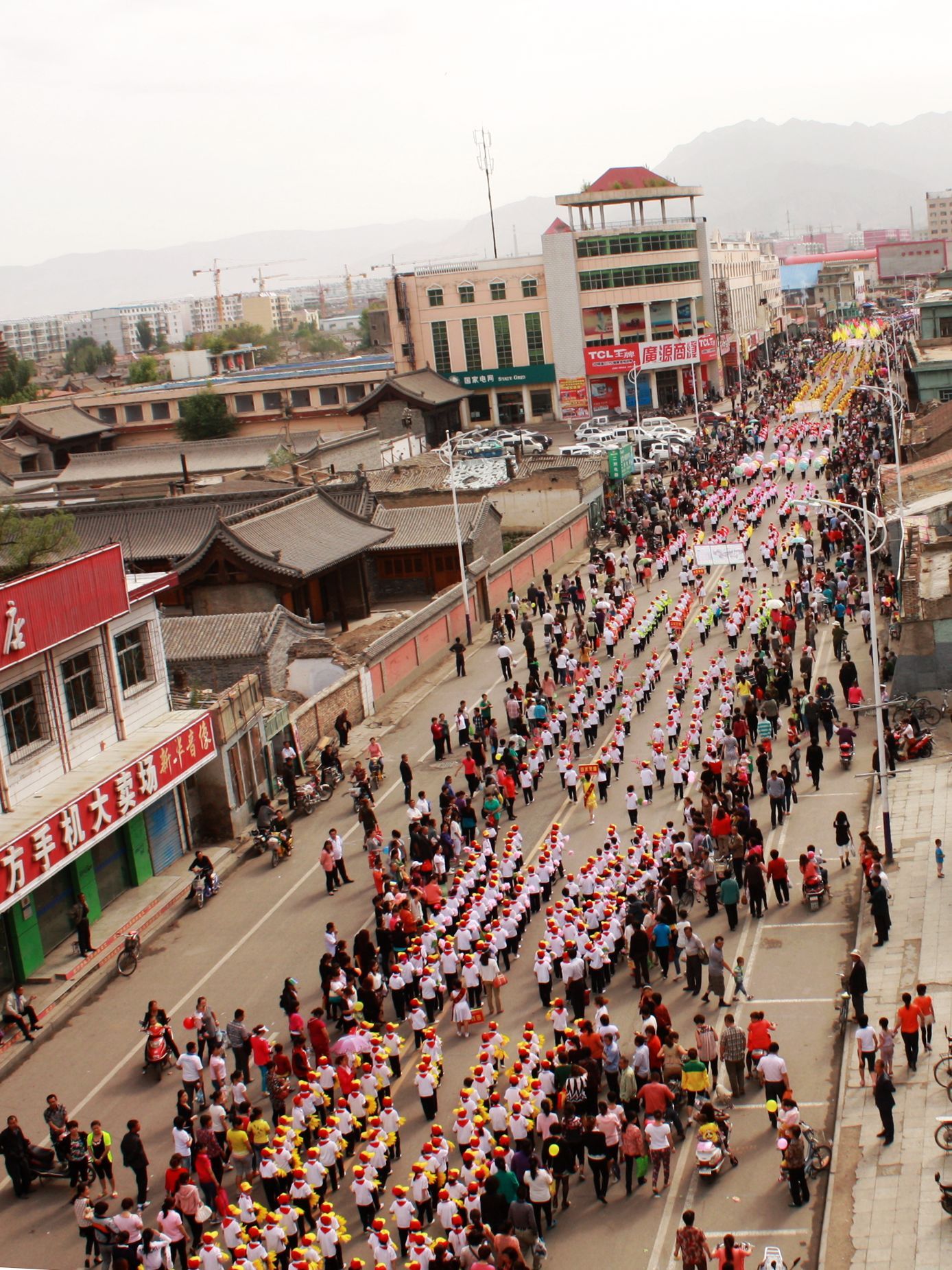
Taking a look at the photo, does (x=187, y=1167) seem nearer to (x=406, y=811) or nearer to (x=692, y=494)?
(x=406, y=811)

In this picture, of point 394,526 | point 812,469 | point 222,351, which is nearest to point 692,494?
point 812,469

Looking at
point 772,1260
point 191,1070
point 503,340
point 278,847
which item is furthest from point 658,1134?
point 503,340

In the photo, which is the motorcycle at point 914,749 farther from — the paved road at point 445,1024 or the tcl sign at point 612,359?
the tcl sign at point 612,359

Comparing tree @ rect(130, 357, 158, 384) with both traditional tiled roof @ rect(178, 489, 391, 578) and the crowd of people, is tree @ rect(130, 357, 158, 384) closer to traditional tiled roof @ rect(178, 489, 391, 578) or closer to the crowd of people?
traditional tiled roof @ rect(178, 489, 391, 578)

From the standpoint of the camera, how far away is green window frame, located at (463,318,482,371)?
94.6 metres

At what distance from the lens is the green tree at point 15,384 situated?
11162 centimetres

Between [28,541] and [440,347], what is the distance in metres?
72.4

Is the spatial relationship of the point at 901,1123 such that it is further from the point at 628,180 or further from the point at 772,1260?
the point at 628,180

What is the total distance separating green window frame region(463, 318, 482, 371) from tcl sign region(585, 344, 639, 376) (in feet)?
24.6

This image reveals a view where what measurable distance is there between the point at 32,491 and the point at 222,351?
3226 inches

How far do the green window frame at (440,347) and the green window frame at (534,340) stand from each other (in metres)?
5.41

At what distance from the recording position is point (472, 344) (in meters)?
94.8

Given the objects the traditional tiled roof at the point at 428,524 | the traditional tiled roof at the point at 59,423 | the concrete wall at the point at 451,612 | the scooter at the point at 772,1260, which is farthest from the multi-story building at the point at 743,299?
the scooter at the point at 772,1260

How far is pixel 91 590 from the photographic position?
84.7 ft
